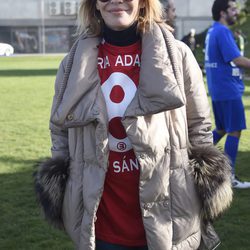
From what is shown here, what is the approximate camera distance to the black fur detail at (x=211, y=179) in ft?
8.72

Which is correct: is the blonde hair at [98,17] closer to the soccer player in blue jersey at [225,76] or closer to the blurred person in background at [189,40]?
the soccer player in blue jersey at [225,76]

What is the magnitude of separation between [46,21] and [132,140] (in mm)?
53860

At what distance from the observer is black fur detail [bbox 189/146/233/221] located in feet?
8.72

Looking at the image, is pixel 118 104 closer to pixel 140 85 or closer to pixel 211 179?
pixel 140 85

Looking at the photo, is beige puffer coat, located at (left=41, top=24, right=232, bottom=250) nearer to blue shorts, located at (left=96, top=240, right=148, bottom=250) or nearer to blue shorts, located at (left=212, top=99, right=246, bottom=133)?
blue shorts, located at (left=96, top=240, right=148, bottom=250)

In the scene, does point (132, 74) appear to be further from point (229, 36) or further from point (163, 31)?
A: point (229, 36)

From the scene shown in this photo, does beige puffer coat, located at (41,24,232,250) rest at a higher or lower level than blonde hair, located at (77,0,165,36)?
lower

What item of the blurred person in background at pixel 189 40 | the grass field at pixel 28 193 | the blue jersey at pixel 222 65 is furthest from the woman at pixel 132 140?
the blurred person in background at pixel 189 40

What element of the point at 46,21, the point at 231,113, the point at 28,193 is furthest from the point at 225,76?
the point at 46,21

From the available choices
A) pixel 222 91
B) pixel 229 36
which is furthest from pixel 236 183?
pixel 229 36

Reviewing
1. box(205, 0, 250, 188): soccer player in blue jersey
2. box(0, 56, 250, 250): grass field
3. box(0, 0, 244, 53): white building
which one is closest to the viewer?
box(0, 56, 250, 250): grass field

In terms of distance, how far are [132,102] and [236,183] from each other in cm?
407

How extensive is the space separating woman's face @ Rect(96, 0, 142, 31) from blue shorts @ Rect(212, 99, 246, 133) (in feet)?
11.9

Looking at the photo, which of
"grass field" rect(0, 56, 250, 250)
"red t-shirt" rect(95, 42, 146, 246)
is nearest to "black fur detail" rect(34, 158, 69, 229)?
"red t-shirt" rect(95, 42, 146, 246)
